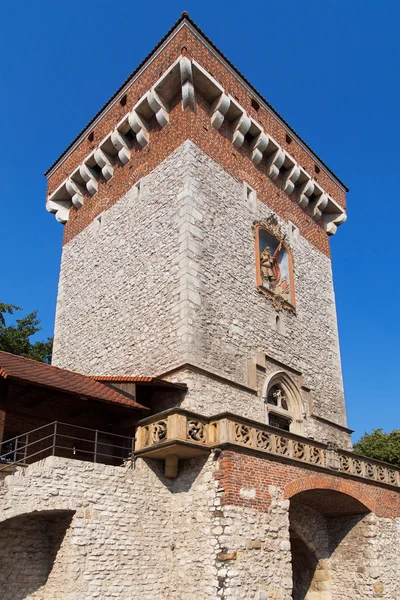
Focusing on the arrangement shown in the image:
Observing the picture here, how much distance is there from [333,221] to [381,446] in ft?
30.7

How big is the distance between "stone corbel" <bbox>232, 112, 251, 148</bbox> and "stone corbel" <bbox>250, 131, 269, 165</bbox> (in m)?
0.60

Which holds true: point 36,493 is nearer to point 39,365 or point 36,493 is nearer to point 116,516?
point 116,516

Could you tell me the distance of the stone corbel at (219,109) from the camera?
52.4 feet

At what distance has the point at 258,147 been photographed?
1742cm

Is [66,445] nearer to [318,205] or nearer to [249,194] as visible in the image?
[249,194]

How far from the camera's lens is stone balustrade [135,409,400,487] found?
35.1 feet

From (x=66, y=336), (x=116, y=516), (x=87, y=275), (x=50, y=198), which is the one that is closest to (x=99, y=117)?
(x=50, y=198)

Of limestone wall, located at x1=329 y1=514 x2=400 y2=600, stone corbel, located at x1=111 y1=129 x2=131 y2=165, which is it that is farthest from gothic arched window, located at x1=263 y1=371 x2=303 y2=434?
stone corbel, located at x1=111 y1=129 x2=131 y2=165

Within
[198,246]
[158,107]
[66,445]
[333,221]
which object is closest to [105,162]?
[158,107]

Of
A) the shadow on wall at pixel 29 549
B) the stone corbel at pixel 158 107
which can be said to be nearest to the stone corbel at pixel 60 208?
the stone corbel at pixel 158 107

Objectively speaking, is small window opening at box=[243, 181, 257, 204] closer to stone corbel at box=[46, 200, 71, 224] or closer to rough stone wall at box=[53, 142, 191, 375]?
rough stone wall at box=[53, 142, 191, 375]

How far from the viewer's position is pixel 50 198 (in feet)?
64.8

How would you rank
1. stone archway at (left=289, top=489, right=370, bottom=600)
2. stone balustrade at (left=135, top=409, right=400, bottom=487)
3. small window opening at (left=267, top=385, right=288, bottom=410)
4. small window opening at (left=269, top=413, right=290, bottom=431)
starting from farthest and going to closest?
small window opening at (left=267, top=385, right=288, bottom=410) < small window opening at (left=269, top=413, right=290, bottom=431) < stone archway at (left=289, top=489, right=370, bottom=600) < stone balustrade at (left=135, top=409, right=400, bottom=487)

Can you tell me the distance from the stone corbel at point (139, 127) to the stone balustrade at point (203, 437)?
28.8 feet
